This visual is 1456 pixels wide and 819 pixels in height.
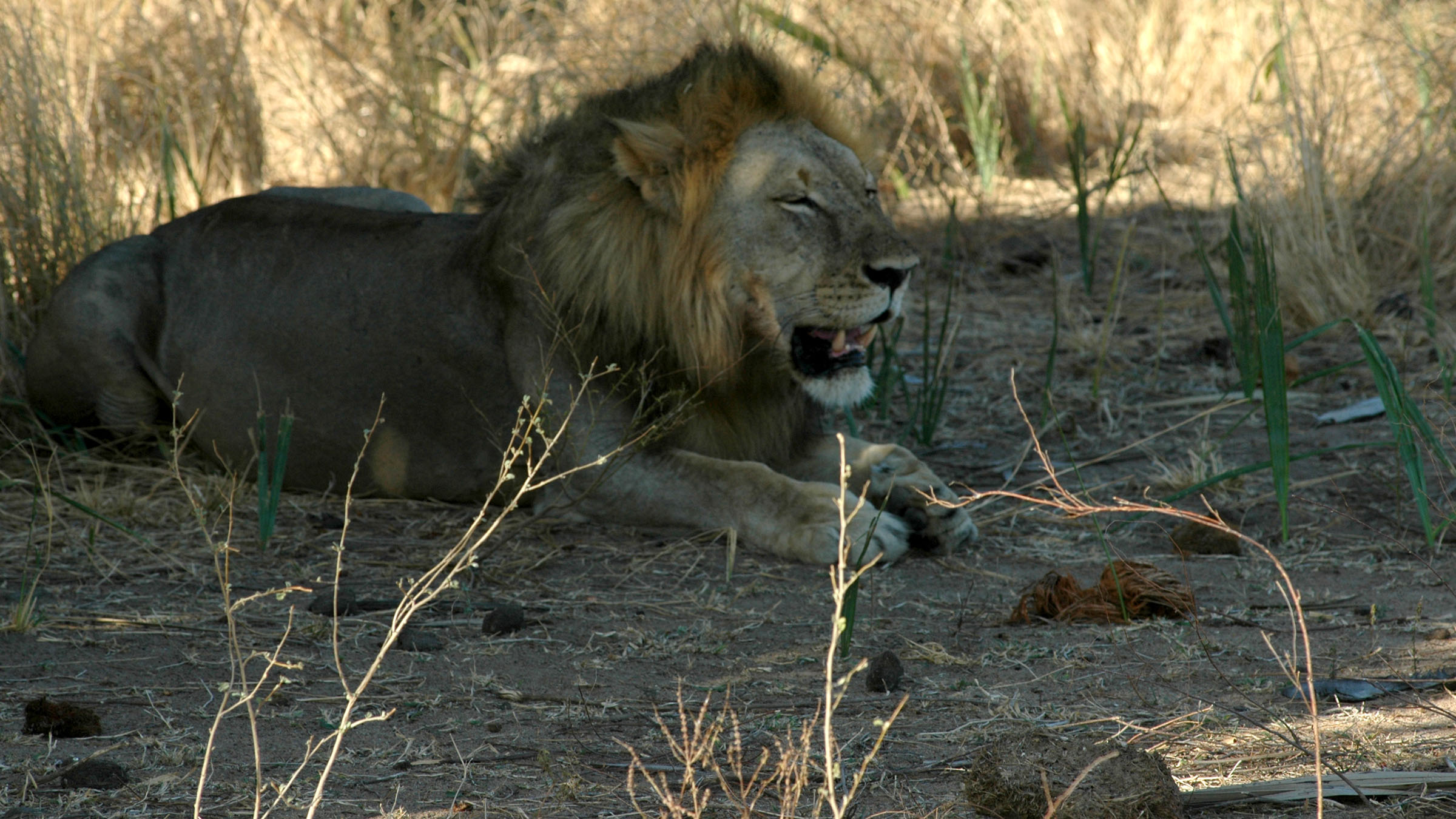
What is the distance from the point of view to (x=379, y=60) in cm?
780

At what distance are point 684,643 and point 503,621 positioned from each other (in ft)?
1.28

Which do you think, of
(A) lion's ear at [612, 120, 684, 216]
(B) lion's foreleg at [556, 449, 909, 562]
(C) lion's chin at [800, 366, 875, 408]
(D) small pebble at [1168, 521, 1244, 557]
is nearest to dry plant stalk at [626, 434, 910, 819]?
(B) lion's foreleg at [556, 449, 909, 562]

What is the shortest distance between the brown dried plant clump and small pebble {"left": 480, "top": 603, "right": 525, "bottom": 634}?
1064 mm

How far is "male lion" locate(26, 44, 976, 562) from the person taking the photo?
3.73 m

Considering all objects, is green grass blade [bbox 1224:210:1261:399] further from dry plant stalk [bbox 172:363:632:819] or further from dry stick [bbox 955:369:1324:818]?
dry plant stalk [bbox 172:363:632:819]

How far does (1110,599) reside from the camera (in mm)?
3127

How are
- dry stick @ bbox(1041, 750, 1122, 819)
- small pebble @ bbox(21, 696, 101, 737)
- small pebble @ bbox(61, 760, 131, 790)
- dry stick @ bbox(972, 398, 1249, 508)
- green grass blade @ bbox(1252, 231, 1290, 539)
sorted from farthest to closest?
dry stick @ bbox(972, 398, 1249, 508)
green grass blade @ bbox(1252, 231, 1290, 539)
small pebble @ bbox(21, 696, 101, 737)
small pebble @ bbox(61, 760, 131, 790)
dry stick @ bbox(1041, 750, 1122, 819)

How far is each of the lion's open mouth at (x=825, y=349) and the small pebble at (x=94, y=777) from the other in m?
2.07

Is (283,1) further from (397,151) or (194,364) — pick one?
(194,364)

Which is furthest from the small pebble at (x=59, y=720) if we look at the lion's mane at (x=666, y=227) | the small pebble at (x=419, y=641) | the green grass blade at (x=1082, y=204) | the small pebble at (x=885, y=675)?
the green grass blade at (x=1082, y=204)

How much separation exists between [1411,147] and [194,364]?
201 inches

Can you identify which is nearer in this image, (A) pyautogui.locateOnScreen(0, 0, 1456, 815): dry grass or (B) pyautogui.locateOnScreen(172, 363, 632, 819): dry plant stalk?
(B) pyautogui.locateOnScreen(172, 363, 632, 819): dry plant stalk

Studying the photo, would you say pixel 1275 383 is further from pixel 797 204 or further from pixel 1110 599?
pixel 797 204

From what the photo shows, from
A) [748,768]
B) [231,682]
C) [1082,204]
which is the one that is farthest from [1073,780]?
[1082,204]
